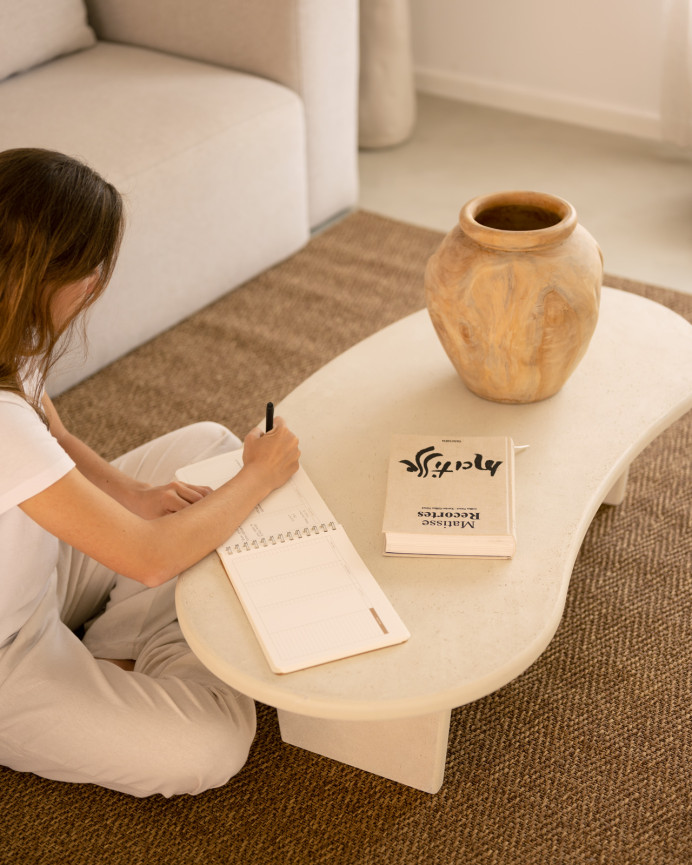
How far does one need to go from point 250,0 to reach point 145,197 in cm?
59

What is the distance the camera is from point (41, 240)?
0.98 meters

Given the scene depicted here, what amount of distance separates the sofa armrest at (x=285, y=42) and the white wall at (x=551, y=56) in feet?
2.96

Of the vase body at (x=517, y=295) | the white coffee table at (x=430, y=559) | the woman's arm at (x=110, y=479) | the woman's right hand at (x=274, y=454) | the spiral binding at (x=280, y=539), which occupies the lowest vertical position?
the woman's arm at (x=110, y=479)

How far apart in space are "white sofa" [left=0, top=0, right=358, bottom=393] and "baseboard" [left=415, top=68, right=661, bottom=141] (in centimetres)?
94

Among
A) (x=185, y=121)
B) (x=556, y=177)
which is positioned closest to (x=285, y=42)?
(x=185, y=121)

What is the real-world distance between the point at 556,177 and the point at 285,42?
3.19 feet

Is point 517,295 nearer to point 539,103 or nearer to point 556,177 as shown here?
point 556,177

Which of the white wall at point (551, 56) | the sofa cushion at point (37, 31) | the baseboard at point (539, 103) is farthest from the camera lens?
the baseboard at point (539, 103)

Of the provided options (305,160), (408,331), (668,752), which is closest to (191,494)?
(408,331)

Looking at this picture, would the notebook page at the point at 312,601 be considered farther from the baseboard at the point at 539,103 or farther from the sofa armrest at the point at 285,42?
the baseboard at the point at 539,103

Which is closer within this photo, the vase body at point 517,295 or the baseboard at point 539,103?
the vase body at point 517,295

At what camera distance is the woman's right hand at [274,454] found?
1166 millimetres

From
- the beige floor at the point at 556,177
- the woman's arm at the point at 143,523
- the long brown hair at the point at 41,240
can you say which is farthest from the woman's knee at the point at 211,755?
the beige floor at the point at 556,177

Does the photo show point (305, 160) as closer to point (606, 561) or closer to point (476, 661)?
point (606, 561)
